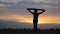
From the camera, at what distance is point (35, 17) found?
29.1 ft
